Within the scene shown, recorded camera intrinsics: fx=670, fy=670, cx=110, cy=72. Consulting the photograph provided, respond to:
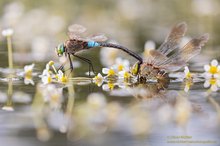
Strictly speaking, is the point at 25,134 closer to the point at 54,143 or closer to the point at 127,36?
the point at 54,143

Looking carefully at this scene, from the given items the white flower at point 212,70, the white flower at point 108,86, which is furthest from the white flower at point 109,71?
the white flower at point 212,70

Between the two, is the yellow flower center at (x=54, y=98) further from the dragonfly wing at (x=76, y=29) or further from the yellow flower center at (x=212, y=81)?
the yellow flower center at (x=212, y=81)

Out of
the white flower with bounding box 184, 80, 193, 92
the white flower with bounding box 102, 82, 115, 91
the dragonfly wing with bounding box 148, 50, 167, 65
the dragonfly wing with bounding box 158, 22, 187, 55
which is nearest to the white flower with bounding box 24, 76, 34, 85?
the white flower with bounding box 102, 82, 115, 91

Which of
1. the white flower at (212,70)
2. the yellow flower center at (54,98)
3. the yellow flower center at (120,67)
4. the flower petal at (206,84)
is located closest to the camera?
the yellow flower center at (54,98)

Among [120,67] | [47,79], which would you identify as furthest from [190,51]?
[47,79]

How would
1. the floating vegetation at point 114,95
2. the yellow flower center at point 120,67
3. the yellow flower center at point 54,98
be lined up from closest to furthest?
1. the floating vegetation at point 114,95
2. the yellow flower center at point 54,98
3. the yellow flower center at point 120,67

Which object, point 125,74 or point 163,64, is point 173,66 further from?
point 125,74
